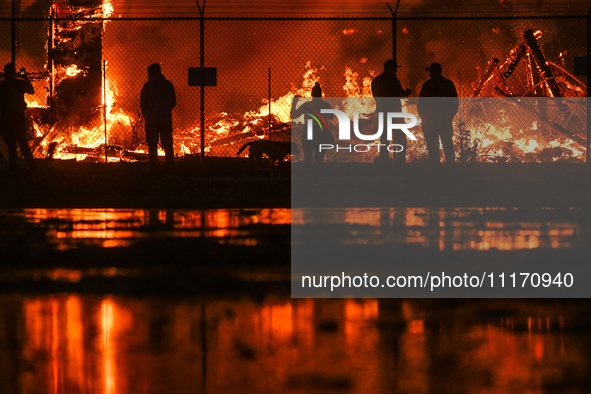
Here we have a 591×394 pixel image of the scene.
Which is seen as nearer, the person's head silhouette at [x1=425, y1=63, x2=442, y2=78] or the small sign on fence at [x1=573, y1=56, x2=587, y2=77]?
the person's head silhouette at [x1=425, y1=63, x2=442, y2=78]

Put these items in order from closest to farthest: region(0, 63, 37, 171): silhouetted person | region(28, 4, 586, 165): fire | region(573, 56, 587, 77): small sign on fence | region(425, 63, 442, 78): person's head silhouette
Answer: region(425, 63, 442, 78): person's head silhouette < region(0, 63, 37, 171): silhouetted person < region(573, 56, 587, 77): small sign on fence < region(28, 4, 586, 165): fire

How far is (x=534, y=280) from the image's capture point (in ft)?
27.2

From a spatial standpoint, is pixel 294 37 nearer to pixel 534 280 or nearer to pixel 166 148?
pixel 166 148

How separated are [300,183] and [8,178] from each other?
16.8 ft

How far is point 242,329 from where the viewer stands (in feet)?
20.5

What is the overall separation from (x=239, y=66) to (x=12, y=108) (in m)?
10.3

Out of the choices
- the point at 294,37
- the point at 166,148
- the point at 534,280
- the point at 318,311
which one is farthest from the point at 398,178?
the point at 318,311

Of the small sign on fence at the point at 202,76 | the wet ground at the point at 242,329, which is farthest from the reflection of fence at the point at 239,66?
the wet ground at the point at 242,329

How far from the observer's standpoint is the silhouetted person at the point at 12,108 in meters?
20.3

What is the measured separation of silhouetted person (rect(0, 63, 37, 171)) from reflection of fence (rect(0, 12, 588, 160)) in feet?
19.5

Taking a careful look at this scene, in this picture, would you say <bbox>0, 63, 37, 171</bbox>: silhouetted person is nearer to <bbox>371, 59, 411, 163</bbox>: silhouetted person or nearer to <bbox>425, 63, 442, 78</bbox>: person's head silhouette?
<bbox>371, 59, 411, 163</bbox>: silhouetted person

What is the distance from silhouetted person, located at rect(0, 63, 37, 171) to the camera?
20.3 meters

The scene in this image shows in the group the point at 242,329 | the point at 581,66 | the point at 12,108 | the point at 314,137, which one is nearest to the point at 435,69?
the point at 314,137

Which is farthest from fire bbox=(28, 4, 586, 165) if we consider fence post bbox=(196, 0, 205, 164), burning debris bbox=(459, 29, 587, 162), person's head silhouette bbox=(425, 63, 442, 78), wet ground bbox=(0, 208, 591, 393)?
wet ground bbox=(0, 208, 591, 393)
